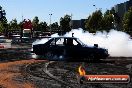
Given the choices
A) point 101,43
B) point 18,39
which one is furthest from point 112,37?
point 18,39

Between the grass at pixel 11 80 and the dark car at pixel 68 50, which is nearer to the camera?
the grass at pixel 11 80

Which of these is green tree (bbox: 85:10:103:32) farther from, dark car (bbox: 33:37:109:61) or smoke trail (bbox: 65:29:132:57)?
dark car (bbox: 33:37:109:61)

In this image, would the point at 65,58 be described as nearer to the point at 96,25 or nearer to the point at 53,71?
the point at 53,71

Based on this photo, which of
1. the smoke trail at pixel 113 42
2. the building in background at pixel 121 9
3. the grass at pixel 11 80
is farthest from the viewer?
the building in background at pixel 121 9

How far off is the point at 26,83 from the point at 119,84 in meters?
3.27

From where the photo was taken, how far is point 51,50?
67.2 ft

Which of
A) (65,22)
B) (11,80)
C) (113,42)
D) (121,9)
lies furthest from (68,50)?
(65,22)

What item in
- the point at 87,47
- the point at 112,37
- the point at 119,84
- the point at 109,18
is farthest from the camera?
the point at 109,18

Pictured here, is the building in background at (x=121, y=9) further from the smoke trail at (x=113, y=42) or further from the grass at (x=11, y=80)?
Result: the grass at (x=11, y=80)

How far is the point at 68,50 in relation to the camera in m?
20.2

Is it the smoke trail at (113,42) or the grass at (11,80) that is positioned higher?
the smoke trail at (113,42)

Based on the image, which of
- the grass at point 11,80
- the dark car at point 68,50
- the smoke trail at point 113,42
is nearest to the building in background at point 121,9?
the smoke trail at point 113,42

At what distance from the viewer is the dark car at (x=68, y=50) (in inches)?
791

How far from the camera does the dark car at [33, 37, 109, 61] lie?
65.9ft
